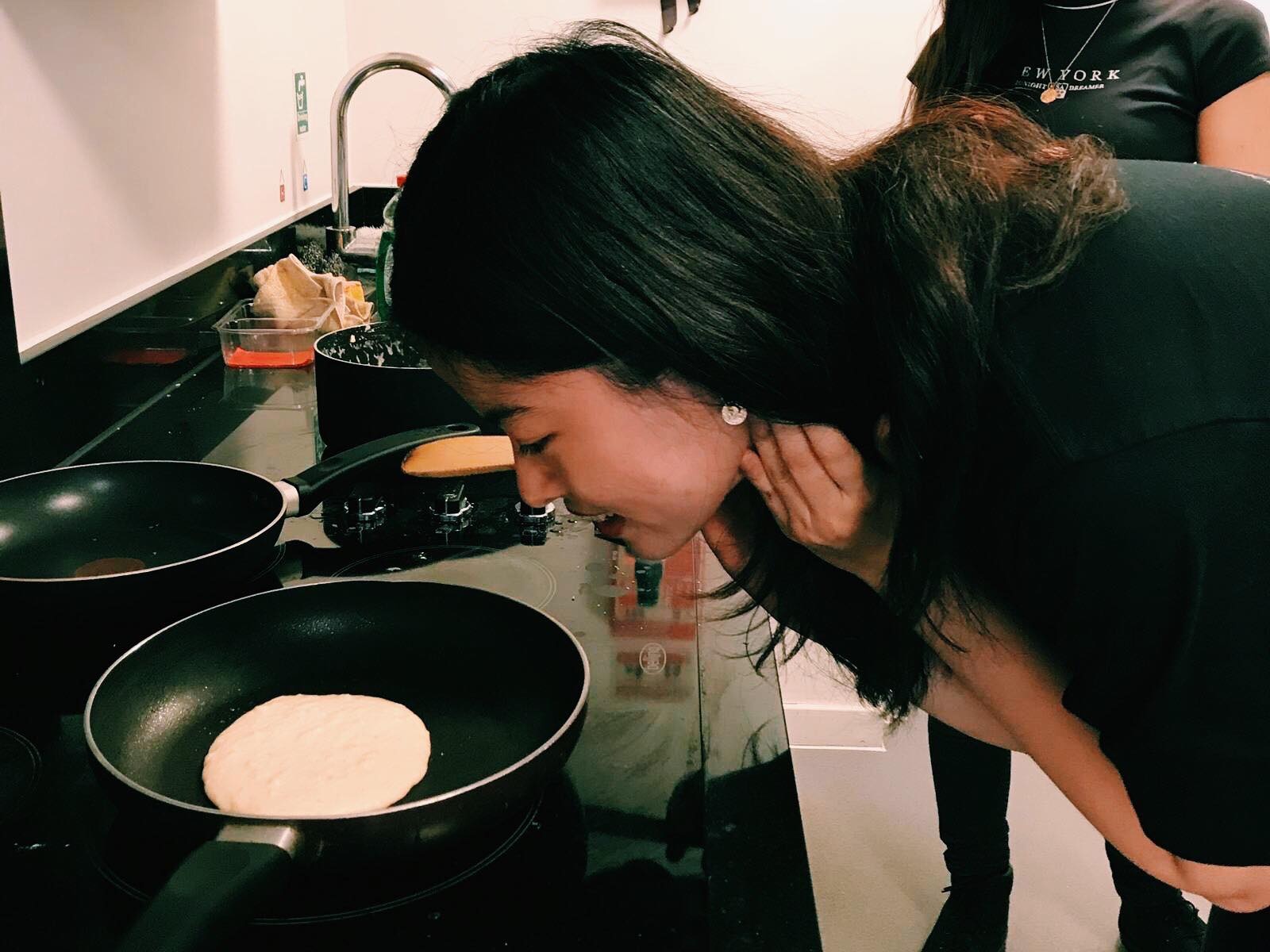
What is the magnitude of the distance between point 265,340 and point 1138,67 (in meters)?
1.38

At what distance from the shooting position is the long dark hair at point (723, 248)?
2.06 ft

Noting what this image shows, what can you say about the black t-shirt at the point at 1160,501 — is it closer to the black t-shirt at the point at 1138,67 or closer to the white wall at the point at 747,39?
the black t-shirt at the point at 1138,67

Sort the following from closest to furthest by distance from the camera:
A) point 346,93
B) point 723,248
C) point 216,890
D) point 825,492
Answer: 1. point 216,890
2. point 723,248
3. point 825,492
4. point 346,93

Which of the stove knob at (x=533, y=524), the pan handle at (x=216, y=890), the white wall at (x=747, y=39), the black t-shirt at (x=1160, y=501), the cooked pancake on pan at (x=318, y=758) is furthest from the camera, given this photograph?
the white wall at (x=747, y=39)

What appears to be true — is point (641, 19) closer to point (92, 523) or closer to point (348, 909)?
point (92, 523)

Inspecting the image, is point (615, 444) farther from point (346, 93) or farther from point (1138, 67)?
point (346, 93)

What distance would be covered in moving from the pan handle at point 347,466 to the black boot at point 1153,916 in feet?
4.47

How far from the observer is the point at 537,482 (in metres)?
0.74

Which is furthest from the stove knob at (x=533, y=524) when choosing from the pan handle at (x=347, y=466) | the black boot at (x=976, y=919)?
the black boot at (x=976, y=919)

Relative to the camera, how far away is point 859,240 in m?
0.70

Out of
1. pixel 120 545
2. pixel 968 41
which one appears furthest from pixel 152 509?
pixel 968 41

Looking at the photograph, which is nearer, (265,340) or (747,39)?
(265,340)

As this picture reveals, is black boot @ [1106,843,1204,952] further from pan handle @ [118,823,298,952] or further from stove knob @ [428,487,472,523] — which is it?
pan handle @ [118,823,298,952]

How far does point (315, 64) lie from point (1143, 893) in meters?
2.37
